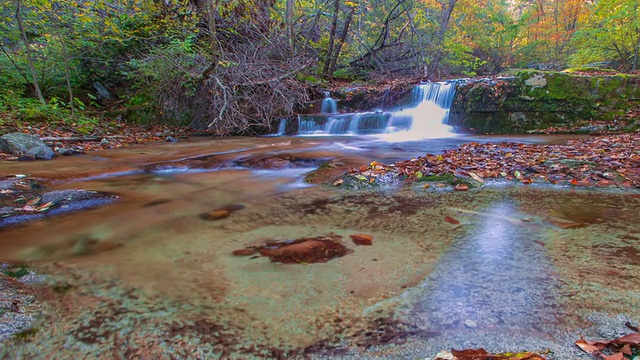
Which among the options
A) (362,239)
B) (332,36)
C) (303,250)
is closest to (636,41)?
(332,36)

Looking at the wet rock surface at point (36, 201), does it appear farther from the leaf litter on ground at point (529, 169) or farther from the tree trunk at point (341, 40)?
the tree trunk at point (341, 40)

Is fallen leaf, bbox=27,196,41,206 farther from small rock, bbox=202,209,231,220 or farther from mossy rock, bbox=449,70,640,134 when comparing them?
mossy rock, bbox=449,70,640,134

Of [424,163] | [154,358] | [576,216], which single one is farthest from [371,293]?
[424,163]

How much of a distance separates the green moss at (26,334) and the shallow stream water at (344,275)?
3 centimetres

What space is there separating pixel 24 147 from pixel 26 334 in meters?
6.34

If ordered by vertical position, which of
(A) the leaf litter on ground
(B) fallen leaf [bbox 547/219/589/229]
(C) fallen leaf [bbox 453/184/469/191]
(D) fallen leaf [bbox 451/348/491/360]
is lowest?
(D) fallen leaf [bbox 451/348/491/360]

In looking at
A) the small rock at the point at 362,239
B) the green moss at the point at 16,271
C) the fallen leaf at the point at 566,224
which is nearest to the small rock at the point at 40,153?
the green moss at the point at 16,271

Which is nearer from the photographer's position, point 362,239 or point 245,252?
point 245,252

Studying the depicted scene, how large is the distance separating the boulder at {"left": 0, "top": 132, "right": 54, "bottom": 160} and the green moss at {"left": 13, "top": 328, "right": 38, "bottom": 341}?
580 cm

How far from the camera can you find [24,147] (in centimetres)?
604

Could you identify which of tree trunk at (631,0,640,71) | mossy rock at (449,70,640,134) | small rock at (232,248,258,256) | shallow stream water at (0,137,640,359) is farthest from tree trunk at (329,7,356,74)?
small rock at (232,248,258,256)

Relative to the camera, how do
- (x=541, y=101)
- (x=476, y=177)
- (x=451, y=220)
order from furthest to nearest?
(x=541, y=101)
(x=476, y=177)
(x=451, y=220)

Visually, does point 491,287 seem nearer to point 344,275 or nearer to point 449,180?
point 344,275

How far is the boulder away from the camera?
585 cm
